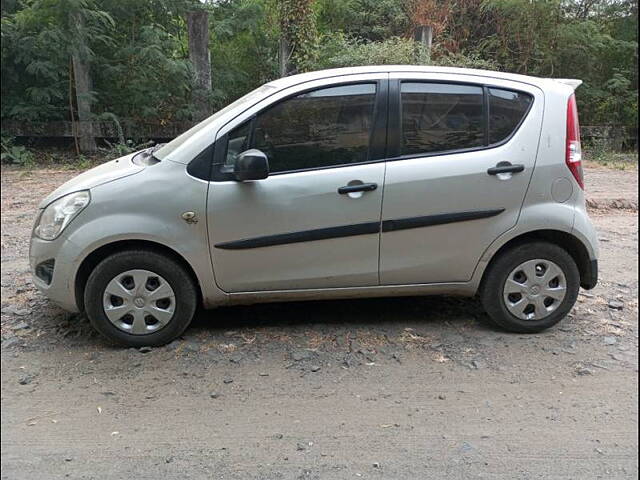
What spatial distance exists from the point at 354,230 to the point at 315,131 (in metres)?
0.70

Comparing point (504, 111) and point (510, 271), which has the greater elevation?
point (504, 111)

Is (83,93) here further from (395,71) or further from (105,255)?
(395,71)

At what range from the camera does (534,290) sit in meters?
4.00

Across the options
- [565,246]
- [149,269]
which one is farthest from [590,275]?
[149,269]

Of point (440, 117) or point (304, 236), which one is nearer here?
point (304, 236)

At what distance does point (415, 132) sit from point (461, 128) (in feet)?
1.04

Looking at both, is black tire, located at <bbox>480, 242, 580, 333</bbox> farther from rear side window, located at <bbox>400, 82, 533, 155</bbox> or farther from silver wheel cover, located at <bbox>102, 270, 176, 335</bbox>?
silver wheel cover, located at <bbox>102, 270, 176, 335</bbox>

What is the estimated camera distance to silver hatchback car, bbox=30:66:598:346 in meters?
3.66

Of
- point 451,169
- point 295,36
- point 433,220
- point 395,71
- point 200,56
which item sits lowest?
point 433,220

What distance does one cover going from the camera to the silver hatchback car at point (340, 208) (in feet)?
12.0

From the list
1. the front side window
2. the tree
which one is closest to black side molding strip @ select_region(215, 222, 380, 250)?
the front side window

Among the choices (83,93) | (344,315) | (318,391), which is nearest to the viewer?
(318,391)

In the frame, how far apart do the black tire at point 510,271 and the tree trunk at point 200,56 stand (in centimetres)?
582

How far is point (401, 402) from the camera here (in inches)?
125
